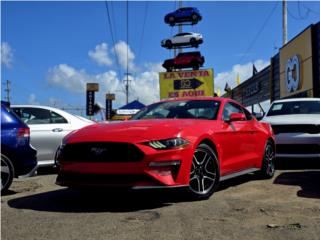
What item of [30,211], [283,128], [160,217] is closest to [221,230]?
[160,217]

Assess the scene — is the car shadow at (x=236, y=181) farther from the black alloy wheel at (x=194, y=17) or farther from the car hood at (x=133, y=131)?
the black alloy wheel at (x=194, y=17)

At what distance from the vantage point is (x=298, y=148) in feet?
30.6

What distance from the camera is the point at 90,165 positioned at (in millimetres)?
5609

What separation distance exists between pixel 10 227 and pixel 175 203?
77.3 inches

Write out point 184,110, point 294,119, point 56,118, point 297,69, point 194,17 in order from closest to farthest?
point 184,110 → point 56,118 → point 294,119 → point 297,69 → point 194,17

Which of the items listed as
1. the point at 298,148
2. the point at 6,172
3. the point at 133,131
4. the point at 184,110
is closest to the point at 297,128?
the point at 298,148

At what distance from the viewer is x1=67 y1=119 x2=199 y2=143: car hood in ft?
18.3

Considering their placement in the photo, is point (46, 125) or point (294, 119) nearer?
point (46, 125)

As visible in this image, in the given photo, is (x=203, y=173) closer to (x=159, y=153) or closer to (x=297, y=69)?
(x=159, y=153)

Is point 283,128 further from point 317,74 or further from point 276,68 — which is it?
point 276,68

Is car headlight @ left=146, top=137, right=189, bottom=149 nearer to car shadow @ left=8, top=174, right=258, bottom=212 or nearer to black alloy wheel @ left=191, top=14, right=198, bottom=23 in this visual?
car shadow @ left=8, top=174, right=258, bottom=212

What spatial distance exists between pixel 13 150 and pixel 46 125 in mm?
2618

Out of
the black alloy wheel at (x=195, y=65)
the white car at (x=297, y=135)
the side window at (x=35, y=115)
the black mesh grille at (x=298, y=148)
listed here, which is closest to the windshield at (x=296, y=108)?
the white car at (x=297, y=135)

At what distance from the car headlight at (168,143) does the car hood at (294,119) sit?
452 centimetres
